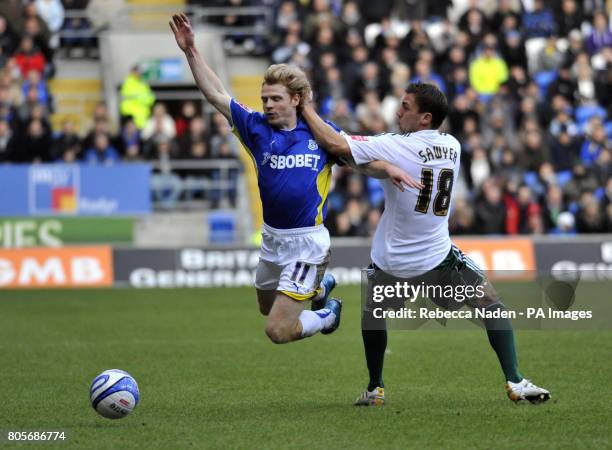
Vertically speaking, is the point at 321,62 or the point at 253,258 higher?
the point at 321,62

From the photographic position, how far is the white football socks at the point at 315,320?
352 inches

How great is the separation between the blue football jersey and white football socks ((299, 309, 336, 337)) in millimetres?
614

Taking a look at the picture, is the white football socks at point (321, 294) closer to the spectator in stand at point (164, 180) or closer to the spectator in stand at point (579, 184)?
the spectator in stand at point (164, 180)

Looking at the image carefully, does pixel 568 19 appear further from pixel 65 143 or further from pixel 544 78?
pixel 65 143

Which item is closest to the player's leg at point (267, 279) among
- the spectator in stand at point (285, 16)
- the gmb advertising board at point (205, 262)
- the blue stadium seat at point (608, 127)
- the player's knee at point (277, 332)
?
the player's knee at point (277, 332)

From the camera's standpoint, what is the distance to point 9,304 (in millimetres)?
18766

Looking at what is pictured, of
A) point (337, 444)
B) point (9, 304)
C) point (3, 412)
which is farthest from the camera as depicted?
point (9, 304)

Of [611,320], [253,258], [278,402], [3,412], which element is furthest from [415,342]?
[253,258]

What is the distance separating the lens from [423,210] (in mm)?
9109

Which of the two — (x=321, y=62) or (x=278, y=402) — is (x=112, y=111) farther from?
(x=278, y=402)

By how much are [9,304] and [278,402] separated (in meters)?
9.98

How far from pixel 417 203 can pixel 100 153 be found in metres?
15.1

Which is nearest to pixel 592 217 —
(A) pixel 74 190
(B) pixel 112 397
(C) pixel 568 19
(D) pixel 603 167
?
(D) pixel 603 167

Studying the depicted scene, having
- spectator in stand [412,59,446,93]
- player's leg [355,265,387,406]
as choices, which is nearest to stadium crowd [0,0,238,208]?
spectator in stand [412,59,446,93]
